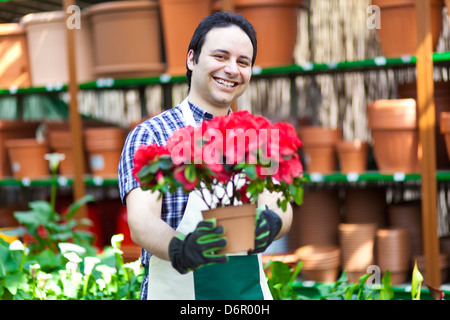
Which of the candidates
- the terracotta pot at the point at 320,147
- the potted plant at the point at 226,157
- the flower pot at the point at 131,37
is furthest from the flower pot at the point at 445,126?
the potted plant at the point at 226,157

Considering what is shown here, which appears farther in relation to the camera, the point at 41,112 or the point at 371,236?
the point at 41,112

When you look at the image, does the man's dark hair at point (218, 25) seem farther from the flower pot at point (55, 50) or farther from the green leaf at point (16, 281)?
the flower pot at point (55, 50)

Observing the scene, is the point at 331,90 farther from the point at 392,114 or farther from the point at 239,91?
the point at 239,91

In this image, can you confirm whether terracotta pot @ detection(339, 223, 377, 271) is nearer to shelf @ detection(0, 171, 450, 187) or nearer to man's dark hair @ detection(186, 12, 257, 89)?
shelf @ detection(0, 171, 450, 187)

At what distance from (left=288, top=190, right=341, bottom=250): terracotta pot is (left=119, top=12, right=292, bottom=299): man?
6.09 feet

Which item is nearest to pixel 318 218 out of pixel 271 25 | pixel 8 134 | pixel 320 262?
pixel 320 262

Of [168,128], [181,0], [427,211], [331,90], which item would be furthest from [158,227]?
[331,90]

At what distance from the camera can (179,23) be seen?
3.16 metres

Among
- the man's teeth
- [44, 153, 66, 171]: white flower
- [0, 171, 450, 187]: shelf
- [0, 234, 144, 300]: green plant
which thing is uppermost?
the man's teeth

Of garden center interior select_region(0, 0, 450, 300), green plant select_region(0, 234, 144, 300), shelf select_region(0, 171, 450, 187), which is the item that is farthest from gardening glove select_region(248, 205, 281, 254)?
shelf select_region(0, 171, 450, 187)

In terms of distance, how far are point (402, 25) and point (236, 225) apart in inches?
84.8

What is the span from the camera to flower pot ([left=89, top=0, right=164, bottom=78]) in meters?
3.24
